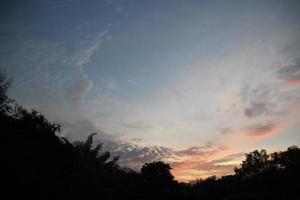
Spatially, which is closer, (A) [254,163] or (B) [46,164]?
(B) [46,164]

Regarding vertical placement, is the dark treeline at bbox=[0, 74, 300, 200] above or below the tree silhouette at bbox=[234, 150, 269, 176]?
below

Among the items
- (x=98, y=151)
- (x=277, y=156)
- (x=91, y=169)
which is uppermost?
(x=277, y=156)

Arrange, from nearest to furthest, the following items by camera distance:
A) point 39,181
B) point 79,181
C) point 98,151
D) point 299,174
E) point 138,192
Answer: point 39,181
point 79,181
point 98,151
point 138,192
point 299,174

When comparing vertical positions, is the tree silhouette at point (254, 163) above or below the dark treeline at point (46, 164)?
above

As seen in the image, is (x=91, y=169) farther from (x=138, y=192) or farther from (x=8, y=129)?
(x=138, y=192)

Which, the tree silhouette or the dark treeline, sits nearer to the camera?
the dark treeline

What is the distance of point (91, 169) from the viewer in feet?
76.4

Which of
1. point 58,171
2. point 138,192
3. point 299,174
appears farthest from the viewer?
point 299,174

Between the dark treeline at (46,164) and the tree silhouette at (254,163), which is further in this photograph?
the tree silhouette at (254,163)

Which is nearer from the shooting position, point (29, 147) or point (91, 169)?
point (29, 147)

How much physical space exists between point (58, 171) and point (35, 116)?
478 centimetres

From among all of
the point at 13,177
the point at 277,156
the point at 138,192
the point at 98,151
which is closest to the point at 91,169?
the point at 98,151

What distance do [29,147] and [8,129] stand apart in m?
1.59

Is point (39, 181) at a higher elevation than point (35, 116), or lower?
lower
